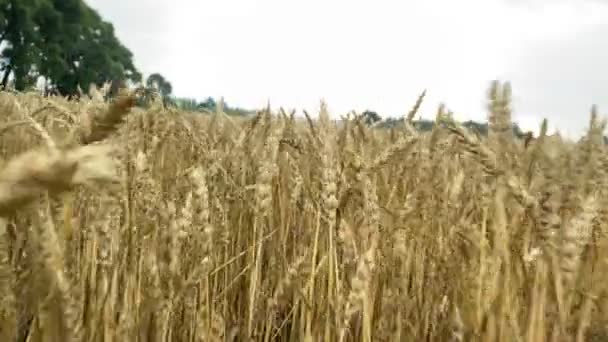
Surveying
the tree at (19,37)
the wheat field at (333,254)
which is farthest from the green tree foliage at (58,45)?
the wheat field at (333,254)

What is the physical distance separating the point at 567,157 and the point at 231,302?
0.84 m

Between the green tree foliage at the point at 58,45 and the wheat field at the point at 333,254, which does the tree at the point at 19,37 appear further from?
the wheat field at the point at 333,254

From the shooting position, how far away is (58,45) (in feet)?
102

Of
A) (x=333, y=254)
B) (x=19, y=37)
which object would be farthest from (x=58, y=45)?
(x=333, y=254)

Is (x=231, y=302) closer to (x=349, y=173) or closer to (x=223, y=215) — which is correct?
(x=223, y=215)

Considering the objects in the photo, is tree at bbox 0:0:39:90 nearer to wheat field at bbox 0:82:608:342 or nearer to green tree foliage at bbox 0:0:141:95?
green tree foliage at bbox 0:0:141:95

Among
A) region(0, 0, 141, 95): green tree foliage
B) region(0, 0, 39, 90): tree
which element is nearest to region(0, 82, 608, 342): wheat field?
region(0, 0, 141, 95): green tree foliage

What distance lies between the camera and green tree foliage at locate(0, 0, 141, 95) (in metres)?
29.4

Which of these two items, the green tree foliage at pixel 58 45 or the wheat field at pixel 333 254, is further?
the green tree foliage at pixel 58 45

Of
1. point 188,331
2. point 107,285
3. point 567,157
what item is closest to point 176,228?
point 107,285

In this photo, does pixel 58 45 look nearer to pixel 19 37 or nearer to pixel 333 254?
pixel 19 37

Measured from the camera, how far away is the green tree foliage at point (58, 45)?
29391mm

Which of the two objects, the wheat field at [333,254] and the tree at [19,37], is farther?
the tree at [19,37]

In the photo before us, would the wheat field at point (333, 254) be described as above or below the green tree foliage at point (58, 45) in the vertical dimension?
below
